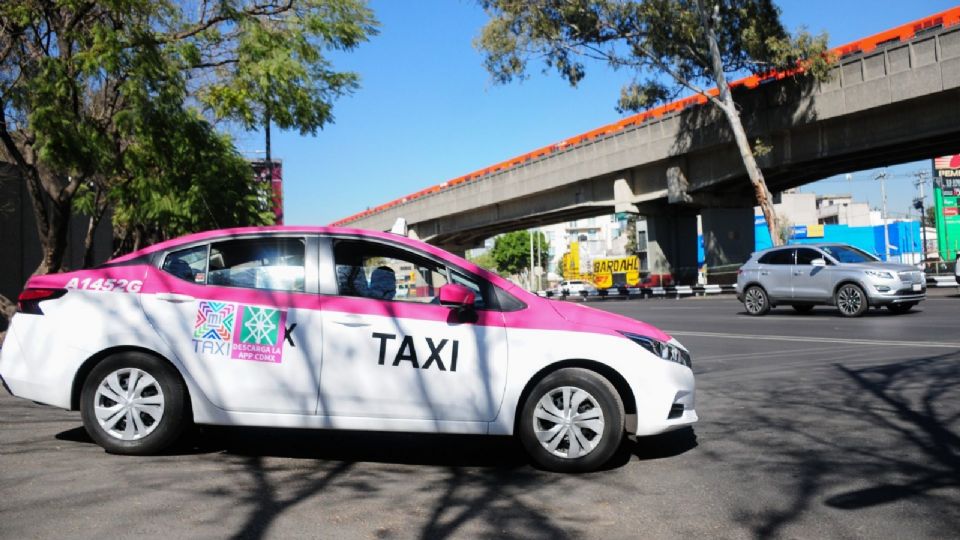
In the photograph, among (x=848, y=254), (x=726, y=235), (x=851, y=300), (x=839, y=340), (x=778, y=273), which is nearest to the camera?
(x=839, y=340)

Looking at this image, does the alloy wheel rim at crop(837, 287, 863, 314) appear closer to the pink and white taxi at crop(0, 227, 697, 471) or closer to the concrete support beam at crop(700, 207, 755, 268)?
the pink and white taxi at crop(0, 227, 697, 471)

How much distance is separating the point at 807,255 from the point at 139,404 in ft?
50.4

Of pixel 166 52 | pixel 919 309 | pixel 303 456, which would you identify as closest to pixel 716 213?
pixel 919 309

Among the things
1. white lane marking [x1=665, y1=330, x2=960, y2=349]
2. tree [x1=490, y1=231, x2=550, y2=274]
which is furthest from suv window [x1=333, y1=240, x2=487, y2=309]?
tree [x1=490, y1=231, x2=550, y2=274]

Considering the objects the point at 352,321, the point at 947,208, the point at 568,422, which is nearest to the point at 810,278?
the point at 568,422

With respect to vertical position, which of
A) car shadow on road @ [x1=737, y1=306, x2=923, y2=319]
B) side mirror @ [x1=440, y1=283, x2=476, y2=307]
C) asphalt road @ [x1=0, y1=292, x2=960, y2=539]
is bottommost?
asphalt road @ [x1=0, y1=292, x2=960, y2=539]

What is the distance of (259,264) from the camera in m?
5.48

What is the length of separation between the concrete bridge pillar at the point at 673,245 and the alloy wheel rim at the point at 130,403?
3843cm

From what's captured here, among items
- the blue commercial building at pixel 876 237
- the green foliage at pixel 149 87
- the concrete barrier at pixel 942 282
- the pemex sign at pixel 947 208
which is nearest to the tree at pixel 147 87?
the green foliage at pixel 149 87

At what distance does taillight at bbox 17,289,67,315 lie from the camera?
5.50 meters

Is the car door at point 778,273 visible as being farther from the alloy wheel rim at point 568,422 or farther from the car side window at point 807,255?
the alloy wheel rim at point 568,422

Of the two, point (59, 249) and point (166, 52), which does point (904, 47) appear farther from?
point (59, 249)

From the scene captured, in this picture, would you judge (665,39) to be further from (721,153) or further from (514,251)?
(514,251)

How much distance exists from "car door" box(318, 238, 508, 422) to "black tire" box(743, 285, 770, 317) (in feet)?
47.7
